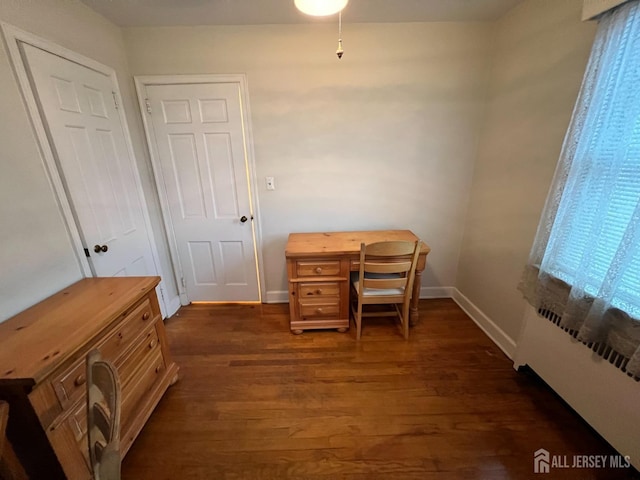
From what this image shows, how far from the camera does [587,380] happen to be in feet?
4.46

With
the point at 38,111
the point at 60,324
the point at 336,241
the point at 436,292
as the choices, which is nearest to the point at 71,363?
the point at 60,324

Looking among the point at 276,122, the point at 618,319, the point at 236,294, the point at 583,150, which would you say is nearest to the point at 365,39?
the point at 276,122

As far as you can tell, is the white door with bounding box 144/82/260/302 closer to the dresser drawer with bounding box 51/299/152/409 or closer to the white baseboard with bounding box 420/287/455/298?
the dresser drawer with bounding box 51/299/152/409

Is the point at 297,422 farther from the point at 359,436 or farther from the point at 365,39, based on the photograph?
the point at 365,39

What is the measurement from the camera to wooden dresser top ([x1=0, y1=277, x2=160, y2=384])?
3.07 feet

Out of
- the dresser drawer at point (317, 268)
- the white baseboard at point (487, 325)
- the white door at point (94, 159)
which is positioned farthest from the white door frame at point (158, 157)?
the white baseboard at point (487, 325)

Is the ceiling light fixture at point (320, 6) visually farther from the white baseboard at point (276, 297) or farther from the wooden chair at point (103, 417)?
the white baseboard at point (276, 297)

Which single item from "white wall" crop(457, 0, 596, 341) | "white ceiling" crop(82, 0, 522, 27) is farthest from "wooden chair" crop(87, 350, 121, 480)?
"white wall" crop(457, 0, 596, 341)

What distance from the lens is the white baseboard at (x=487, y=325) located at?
6.39 ft

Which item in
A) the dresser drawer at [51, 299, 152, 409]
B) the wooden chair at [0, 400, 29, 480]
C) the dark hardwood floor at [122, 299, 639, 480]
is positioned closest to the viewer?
the wooden chair at [0, 400, 29, 480]

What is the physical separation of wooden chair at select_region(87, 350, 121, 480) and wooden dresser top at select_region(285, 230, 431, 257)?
143 centimetres

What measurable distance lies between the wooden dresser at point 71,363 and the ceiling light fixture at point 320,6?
1.65 meters

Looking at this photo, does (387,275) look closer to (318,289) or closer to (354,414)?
(318,289)

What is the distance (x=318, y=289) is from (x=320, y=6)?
5.93ft
